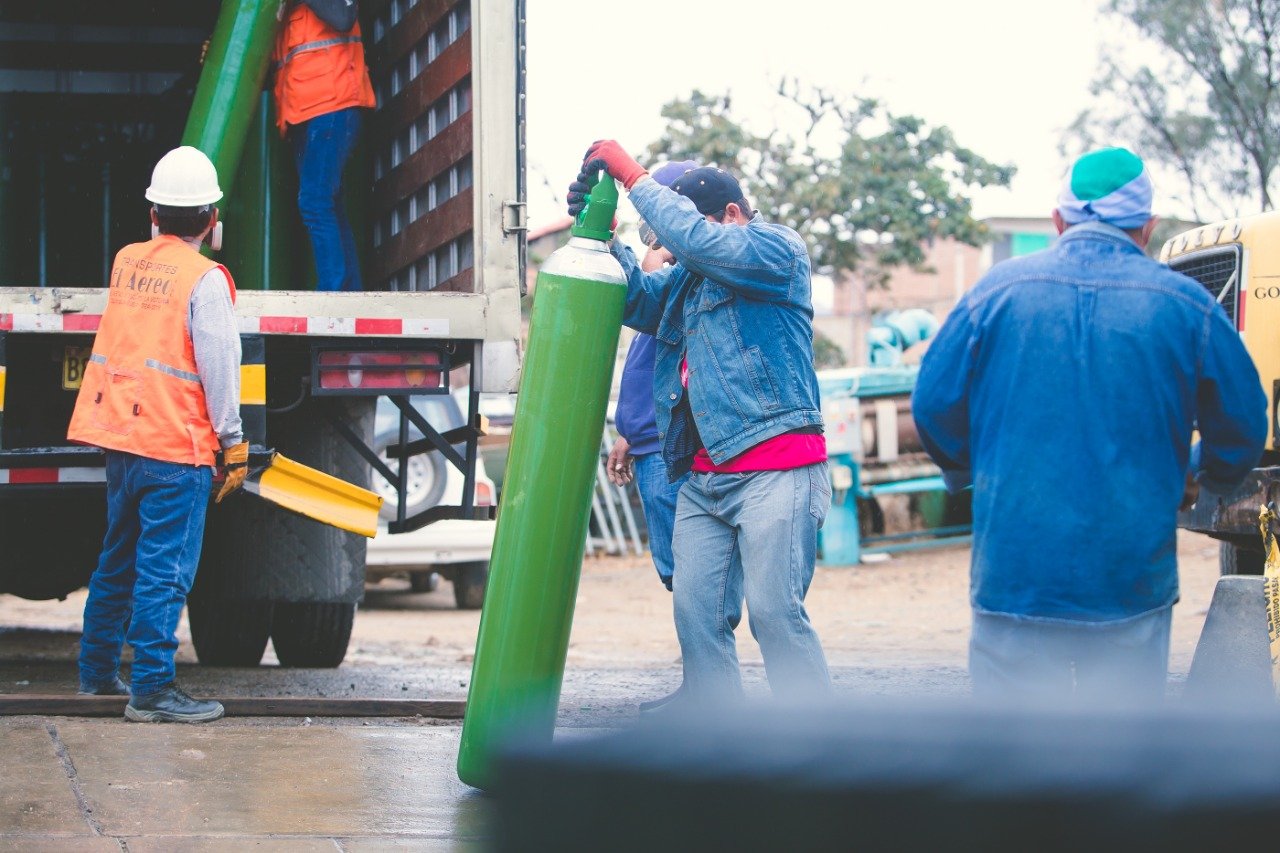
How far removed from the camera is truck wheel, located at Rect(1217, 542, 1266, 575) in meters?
6.77

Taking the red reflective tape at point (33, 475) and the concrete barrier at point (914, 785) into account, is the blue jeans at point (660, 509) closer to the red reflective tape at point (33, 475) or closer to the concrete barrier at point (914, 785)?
the red reflective tape at point (33, 475)

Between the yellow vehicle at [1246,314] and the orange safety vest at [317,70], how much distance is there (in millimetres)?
3694

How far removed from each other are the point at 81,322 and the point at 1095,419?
11.7ft

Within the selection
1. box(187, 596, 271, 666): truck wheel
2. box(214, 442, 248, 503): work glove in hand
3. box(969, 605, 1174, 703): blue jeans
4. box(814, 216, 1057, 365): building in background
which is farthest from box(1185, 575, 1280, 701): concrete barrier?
box(814, 216, 1057, 365): building in background

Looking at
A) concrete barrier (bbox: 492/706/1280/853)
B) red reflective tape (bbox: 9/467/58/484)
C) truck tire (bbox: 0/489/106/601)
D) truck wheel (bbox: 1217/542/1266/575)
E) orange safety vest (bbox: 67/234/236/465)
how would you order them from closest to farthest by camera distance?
1. concrete barrier (bbox: 492/706/1280/853)
2. orange safety vest (bbox: 67/234/236/465)
3. red reflective tape (bbox: 9/467/58/484)
4. truck tire (bbox: 0/489/106/601)
5. truck wheel (bbox: 1217/542/1266/575)

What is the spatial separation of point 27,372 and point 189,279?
97 centimetres

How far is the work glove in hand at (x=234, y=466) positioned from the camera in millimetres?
4945

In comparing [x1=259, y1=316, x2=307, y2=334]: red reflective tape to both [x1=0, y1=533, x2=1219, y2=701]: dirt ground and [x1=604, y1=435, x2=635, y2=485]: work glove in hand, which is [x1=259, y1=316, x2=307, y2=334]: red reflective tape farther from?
[x1=0, y1=533, x2=1219, y2=701]: dirt ground

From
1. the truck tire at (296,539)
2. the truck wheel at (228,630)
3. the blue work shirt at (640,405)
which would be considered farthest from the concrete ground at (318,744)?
the blue work shirt at (640,405)

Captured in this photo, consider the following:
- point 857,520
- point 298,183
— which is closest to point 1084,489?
point 298,183

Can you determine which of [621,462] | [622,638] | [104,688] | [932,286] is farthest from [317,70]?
[932,286]

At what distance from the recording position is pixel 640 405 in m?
5.38

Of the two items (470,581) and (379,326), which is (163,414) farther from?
(470,581)

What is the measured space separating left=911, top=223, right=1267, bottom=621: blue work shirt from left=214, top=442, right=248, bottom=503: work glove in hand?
2.78 metres
